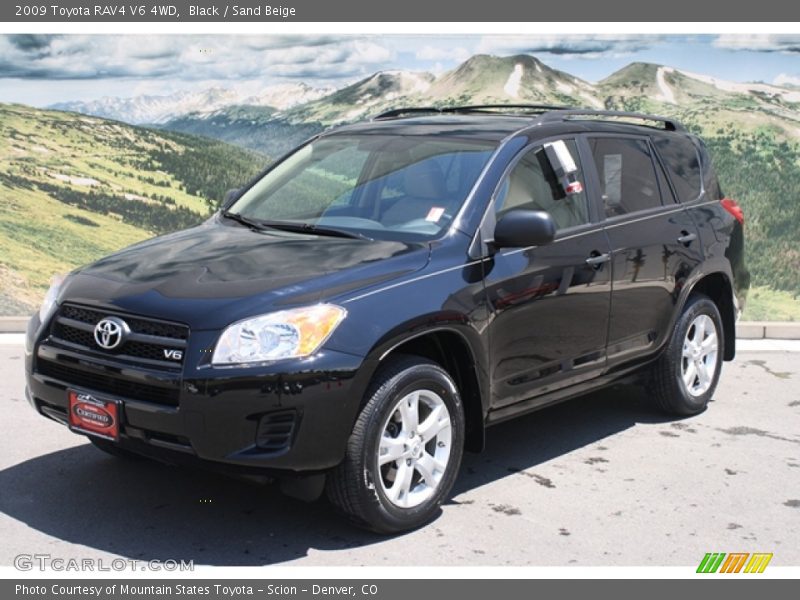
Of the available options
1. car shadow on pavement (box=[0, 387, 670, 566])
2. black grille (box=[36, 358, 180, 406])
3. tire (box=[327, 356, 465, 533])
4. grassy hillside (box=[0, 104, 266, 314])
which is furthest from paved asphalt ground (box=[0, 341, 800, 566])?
grassy hillside (box=[0, 104, 266, 314])

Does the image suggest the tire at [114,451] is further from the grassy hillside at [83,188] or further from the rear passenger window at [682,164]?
the grassy hillside at [83,188]

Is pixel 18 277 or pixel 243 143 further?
pixel 243 143

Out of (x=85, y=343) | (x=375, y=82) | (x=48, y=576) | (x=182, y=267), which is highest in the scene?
(x=375, y=82)

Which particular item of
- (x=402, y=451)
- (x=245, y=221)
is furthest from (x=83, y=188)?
(x=402, y=451)

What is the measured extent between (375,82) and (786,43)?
449 cm

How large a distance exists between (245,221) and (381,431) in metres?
1.70

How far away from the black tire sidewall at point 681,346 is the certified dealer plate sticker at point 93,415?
3.51m

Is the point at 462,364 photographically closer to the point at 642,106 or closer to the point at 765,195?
the point at 765,195

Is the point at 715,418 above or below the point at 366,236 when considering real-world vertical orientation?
below

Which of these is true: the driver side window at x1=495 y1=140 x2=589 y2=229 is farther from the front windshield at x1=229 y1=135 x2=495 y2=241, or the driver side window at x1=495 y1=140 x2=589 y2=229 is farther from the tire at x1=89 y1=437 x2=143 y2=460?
the tire at x1=89 y1=437 x2=143 y2=460

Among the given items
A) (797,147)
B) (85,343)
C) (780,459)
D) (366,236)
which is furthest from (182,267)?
(797,147)

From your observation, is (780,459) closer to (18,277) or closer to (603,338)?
(603,338)

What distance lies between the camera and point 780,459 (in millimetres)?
6254

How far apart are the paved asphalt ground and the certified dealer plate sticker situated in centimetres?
47
